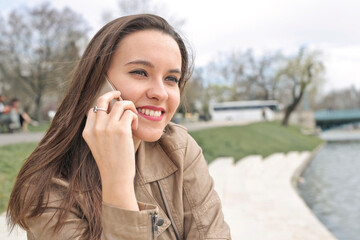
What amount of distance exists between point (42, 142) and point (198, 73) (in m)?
45.3

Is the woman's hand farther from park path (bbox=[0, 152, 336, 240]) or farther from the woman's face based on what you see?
park path (bbox=[0, 152, 336, 240])

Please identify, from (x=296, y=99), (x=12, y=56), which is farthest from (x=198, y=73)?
(x=12, y=56)

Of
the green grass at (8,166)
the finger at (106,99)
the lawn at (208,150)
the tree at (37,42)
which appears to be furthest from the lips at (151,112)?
the tree at (37,42)

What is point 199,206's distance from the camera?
176 centimetres

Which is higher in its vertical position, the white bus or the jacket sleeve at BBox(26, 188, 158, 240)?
the jacket sleeve at BBox(26, 188, 158, 240)

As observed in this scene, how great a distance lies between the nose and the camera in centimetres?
156

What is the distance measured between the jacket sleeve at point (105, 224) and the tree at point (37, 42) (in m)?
22.2

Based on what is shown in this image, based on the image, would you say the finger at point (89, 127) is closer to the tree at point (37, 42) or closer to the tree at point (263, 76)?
the tree at point (37, 42)

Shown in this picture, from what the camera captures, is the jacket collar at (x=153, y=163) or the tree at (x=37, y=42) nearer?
the jacket collar at (x=153, y=163)

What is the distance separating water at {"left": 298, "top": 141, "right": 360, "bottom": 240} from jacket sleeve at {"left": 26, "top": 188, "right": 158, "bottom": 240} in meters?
5.45

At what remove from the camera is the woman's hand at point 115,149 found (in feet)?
4.29

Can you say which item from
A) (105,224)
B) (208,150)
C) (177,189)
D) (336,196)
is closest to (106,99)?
(105,224)

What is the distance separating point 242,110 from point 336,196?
123 ft

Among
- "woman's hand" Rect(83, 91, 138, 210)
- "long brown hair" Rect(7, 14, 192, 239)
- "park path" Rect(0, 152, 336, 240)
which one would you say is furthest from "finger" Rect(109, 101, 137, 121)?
"park path" Rect(0, 152, 336, 240)
